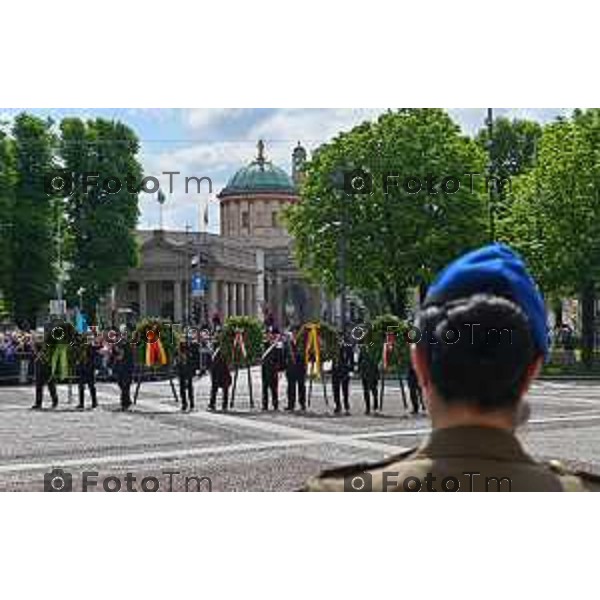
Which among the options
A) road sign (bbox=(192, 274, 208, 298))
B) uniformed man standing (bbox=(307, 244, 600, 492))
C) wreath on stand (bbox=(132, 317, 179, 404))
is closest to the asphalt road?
wreath on stand (bbox=(132, 317, 179, 404))

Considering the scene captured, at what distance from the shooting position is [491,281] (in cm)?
222

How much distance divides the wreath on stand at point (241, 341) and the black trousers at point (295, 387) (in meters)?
0.82

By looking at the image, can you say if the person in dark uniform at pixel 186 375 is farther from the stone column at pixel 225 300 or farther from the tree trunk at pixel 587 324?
the tree trunk at pixel 587 324

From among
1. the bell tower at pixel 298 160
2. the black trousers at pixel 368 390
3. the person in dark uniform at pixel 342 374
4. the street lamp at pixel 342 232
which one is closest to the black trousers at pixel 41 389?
the person in dark uniform at pixel 342 374

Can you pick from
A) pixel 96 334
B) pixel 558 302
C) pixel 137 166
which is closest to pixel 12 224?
pixel 96 334

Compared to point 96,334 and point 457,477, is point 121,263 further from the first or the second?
point 457,477

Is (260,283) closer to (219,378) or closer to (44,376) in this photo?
(219,378)

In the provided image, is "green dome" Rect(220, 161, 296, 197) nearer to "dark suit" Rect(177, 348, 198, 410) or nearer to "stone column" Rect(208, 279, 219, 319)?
"stone column" Rect(208, 279, 219, 319)

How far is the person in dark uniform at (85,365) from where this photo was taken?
2031 centimetres

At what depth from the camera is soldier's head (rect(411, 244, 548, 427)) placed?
2.19 metres

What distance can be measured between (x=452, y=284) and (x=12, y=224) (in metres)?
19.6

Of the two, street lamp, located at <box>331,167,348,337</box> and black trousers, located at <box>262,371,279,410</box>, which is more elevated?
street lamp, located at <box>331,167,348,337</box>

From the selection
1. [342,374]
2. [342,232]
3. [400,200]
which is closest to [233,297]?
[342,232]

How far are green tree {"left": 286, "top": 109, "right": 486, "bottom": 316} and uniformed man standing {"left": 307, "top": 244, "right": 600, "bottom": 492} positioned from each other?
7455 mm
